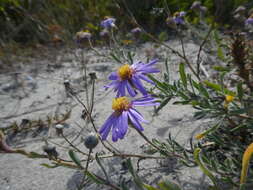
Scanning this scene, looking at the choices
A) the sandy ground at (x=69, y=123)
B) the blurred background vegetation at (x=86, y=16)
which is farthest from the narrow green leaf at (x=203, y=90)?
the blurred background vegetation at (x=86, y=16)

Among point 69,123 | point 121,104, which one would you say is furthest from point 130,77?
point 69,123

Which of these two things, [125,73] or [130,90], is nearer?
[130,90]

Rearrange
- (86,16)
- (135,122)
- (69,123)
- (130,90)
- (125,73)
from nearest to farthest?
(135,122), (130,90), (125,73), (69,123), (86,16)

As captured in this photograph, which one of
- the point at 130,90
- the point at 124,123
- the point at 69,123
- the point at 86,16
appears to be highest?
the point at 86,16

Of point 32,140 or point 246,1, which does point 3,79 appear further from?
point 246,1

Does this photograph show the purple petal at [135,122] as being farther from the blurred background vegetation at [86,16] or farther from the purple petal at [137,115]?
the blurred background vegetation at [86,16]

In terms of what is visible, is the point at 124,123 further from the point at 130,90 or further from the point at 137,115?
the point at 130,90

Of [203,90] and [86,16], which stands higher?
[86,16]

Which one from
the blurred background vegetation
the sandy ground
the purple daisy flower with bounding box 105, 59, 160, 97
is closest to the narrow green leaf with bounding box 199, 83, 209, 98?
the purple daisy flower with bounding box 105, 59, 160, 97
